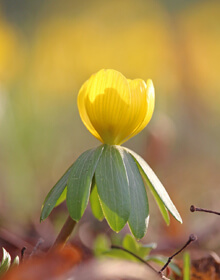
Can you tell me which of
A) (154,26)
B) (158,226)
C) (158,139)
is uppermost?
(154,26)

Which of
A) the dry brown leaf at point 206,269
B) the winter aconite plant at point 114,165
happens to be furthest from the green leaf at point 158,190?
the dry brown leaf at point 206,269

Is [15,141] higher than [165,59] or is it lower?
lower

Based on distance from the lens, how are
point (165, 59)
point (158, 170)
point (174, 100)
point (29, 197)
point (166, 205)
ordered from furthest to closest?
1. point (165, 59)
2. point (174, 100)
3. point (158, 170)
4. point (29, 197)
5. point (166, 205)

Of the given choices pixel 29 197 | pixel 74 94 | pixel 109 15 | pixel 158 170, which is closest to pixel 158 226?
pixel 29 197

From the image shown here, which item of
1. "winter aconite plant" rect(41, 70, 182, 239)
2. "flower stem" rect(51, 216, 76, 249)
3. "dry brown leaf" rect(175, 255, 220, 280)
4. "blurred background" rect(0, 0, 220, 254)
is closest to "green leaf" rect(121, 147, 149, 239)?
"winter aconite plant" rect(41, 70, 182, 239)

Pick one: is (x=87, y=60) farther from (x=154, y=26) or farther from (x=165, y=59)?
(x=154, y=26)

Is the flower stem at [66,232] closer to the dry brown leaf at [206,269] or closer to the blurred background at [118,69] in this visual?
the dry brown leaf at [206,269]

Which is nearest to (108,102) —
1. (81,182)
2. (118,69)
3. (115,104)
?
(115,104)
